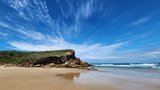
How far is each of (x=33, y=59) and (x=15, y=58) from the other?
6.39 meters

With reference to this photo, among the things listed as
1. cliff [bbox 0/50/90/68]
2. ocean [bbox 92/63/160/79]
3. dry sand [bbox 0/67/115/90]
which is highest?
cliff [bbox 0/50/90/68]

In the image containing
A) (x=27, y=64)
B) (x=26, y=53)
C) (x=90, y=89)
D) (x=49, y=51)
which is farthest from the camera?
(x=49, y=51)

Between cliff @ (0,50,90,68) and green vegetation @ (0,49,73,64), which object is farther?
green vegetation @ (0,49,73,64)

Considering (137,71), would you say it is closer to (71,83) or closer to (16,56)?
(71,83)

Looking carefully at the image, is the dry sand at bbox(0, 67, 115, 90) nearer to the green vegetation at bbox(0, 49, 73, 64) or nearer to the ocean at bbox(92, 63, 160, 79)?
the ocean at bbox(92, 63, 160, 79)

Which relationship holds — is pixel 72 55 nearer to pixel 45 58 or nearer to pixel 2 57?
pixel 45 58

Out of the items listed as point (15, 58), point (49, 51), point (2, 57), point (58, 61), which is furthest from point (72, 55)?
point (2, 57)

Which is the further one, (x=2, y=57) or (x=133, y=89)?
(x=2, y=57)

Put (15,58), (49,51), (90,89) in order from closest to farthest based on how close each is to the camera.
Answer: (90,89)
(15,58)
(49,51)

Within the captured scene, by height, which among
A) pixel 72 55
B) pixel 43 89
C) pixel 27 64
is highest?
pixel 72 55

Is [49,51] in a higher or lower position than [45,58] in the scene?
higher

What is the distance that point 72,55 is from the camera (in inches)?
2090

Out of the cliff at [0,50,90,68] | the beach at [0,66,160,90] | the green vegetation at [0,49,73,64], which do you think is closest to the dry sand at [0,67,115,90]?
the beach at [0,66,160,90]

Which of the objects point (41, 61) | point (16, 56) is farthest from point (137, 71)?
point (16, 56)
